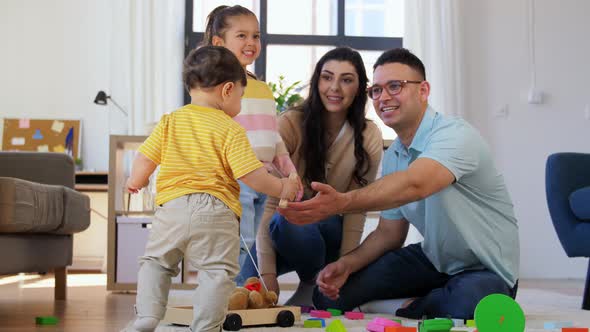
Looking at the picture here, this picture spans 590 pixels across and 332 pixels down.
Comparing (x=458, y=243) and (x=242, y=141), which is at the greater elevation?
(x=242, y=141)

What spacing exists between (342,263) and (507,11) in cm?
392

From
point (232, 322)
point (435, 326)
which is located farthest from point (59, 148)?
point (435, 326)

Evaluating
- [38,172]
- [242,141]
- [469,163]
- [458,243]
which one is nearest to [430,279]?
[458,243]

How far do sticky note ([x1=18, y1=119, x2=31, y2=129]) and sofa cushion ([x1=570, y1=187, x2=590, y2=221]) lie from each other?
3852 mm

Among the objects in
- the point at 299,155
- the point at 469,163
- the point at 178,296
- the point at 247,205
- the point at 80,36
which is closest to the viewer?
the point at 469,163

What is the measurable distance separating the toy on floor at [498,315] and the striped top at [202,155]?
22.2 inches

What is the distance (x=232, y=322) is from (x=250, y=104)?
2.47 ft

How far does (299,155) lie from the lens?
280 cm

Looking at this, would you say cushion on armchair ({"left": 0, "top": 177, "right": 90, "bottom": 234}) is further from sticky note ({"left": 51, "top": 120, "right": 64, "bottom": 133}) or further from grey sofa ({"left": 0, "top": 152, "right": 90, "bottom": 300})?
sticky note ({"left": 51, "top": 120, "right": 64, "bottom": 133})

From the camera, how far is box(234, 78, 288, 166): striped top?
248 cm

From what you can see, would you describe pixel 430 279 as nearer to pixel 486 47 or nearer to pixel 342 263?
pixel 342 263

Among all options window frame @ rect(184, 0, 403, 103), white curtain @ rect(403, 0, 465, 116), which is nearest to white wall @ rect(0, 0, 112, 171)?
window frame @ rect(184, 0, 403, 103)

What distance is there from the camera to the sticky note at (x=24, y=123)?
5695mm

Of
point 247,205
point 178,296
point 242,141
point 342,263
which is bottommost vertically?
point 178,296
